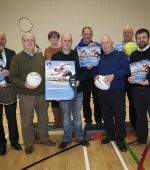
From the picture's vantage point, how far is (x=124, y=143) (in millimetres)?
5223

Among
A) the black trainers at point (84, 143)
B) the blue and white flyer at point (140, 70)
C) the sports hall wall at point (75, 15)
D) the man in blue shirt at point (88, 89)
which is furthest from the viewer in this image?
the sports hall wall at point (75, 15)

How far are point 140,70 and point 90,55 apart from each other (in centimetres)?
99

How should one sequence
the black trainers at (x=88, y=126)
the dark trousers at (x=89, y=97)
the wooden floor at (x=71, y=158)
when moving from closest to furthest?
the wooden floor at (x=71, y=158) < the dark trousers at (x=89, y=97) < the black trainers at (x=88, y=126)

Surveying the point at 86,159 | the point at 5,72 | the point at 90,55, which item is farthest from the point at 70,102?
the point at 5,72

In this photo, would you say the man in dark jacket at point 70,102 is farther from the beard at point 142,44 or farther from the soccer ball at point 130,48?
the beard at point 142,44

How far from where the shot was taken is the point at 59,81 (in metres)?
4.97

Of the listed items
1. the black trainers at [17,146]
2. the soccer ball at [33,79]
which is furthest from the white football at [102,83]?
the black trainers at [17,146]

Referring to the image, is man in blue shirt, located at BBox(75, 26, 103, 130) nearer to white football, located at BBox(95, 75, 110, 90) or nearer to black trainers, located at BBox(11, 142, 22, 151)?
white football, located at BBox(95, 75, 110, 90)

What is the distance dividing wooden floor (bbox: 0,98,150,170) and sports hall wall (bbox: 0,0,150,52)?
20.4 feet

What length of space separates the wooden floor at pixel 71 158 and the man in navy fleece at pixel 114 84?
34 centimetres

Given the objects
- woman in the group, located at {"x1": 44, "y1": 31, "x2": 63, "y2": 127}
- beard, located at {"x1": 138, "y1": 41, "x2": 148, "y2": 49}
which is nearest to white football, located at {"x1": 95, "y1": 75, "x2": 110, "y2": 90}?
beard, located at {"x1": 138, "y1": 41, "x2": 148, "y2": 49}

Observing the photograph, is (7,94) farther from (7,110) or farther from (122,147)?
(122,147)

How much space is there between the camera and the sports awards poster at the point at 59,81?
495 cm

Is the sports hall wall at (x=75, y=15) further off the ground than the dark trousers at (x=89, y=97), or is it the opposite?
the sports hall wall at (x=75, y=15)
